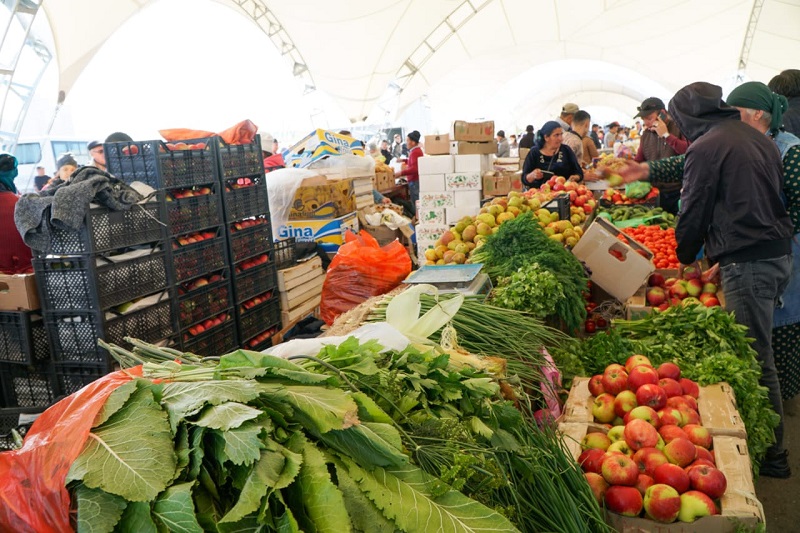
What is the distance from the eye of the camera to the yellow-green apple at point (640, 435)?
7.66ft

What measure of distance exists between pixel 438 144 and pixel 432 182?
46 cm

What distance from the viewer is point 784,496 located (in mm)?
3299

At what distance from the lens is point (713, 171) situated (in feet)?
10.9

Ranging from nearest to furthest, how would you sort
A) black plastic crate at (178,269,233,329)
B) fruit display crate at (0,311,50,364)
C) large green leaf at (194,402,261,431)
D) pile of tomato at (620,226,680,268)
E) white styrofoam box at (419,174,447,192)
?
large green leaf at (194,402,261,431) → fruit display crate at (0,311,50,364) → black plastic crate at (178,269,233,329) → pile of tomato at (620,226,680,268) → white styrofoam box at (419,174,447,192)

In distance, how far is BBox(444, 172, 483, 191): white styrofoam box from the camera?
742 cm

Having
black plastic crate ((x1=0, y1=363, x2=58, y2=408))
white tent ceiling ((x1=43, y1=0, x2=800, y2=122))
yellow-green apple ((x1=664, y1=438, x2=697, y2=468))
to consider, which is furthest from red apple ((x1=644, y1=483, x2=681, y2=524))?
white tent ceiling ((x1=43, y1=0, x2=800, y2=122))

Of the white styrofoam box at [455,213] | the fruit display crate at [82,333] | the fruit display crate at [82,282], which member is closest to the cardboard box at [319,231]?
the white styrofoam box at [455,213]

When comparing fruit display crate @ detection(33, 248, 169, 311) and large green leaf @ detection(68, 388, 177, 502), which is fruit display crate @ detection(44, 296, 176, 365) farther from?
large green leaf @ detection(68, 388, 177, 502)

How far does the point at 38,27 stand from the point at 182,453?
12.5 m

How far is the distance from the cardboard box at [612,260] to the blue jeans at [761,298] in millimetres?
676

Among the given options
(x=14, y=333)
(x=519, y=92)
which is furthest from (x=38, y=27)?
(x=519, y=92)

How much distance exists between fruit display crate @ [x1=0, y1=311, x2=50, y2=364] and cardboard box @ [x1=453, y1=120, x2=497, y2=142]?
4.87 m

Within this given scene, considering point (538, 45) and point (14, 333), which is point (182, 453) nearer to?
point (14, 333)

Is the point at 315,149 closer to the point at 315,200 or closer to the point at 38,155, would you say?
the point at 315,200
